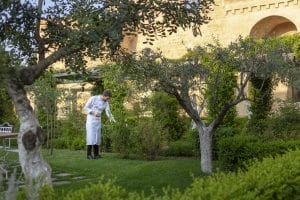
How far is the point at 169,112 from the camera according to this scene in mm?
19000

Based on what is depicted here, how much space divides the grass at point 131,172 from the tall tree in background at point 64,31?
1184 mm

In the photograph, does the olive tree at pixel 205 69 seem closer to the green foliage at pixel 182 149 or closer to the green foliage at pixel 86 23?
the green foliage at pixel 86 23

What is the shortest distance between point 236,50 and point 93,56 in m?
4.27

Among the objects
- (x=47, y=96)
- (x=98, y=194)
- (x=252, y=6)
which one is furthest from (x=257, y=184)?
(x=252, y=6)

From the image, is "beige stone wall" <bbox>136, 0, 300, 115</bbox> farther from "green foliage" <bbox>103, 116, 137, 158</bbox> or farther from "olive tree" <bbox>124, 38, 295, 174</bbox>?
"olive tree" <bbox>124, 38, 295, 174</bbox>

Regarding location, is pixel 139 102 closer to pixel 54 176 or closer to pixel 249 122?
pixel 249 122

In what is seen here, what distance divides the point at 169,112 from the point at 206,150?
8481 mm

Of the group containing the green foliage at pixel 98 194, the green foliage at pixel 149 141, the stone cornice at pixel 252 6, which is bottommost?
the green foliage at pixel 98 194

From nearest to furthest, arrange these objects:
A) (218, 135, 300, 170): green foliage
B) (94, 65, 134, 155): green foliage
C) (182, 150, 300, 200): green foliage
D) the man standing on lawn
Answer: (182, 150, 300, 200): green foliage
(218, 135, 300, 170): green foliage
the man standing on lawn
(94, 65, 134, 155): green foliage

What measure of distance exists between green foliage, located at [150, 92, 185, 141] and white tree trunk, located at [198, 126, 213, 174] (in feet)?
26.6

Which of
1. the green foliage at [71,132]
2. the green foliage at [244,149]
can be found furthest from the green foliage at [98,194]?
the green foliage at [71,132]

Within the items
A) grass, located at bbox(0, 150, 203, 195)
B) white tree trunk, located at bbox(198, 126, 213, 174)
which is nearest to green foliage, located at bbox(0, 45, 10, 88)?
grass, located at bbox(0, 150, 203, 195)

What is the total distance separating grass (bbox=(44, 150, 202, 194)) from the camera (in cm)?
911

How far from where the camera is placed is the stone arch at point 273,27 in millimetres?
31781
